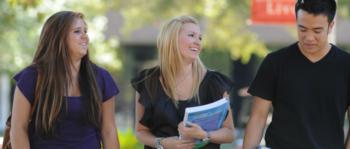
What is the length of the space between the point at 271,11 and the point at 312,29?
3.69m

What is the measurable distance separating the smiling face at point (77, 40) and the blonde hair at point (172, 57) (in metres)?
0.53

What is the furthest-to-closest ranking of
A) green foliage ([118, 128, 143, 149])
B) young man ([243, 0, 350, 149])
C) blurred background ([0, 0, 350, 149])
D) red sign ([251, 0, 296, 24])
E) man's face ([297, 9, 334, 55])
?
1. blurred background ([0, 0, 350, 149])
2. green foliage ([118, 128, 143, 149])
3. red sign ([251, 0, 296, 24])
4. young man ([243, 0, 350, 149])
5. man's face ([297, 9, 334, 55])

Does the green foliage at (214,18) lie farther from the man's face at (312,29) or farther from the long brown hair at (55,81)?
the man's face at (312,29)

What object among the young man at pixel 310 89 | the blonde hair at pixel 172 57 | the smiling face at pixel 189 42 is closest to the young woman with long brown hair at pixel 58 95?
the blonde hair at pixel 172 57

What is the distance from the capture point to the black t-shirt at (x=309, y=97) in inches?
161

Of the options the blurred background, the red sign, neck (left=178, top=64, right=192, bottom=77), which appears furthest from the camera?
the blurred background

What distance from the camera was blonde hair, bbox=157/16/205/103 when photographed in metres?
4.55

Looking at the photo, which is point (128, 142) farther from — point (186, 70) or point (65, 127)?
point (65, 127)

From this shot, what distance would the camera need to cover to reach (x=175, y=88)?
461cm

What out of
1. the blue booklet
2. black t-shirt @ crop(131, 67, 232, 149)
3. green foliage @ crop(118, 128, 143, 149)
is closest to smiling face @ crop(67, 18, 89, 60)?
black t-shirt @ crop(131, 67, 232, 149)

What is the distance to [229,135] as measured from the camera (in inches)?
180

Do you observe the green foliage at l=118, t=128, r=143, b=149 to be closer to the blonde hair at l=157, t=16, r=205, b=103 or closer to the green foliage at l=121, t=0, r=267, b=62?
the blonde hair at l=157, t=16, r=205, b=103

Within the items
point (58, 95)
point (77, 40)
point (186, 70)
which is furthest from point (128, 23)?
point (58, 95)

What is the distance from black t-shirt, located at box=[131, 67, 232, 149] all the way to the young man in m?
0.48
